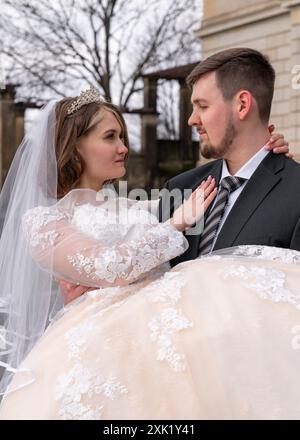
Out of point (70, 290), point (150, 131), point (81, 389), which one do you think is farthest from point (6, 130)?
point (81, 389)

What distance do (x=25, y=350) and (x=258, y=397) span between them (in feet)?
3.74

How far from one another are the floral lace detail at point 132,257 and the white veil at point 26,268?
1.31 feet

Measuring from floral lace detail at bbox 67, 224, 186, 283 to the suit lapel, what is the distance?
0.71 ft

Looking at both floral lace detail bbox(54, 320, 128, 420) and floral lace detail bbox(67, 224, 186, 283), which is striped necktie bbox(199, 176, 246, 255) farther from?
floral lace detail bbox(54, 320, 128, 420)

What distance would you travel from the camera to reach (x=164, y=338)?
250cm

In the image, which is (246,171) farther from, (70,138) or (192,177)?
(70,138)

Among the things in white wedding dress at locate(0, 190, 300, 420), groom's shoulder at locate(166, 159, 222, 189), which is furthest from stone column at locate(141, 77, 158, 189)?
white wedding dress at locate(0, 190, 300, 420)

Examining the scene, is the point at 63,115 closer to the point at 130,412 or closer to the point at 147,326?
the point at 147,326

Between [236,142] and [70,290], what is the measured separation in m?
0.89

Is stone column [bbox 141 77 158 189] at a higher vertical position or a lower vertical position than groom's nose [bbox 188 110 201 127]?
lower

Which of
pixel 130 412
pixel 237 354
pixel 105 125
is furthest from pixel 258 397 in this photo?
pixel 105 125

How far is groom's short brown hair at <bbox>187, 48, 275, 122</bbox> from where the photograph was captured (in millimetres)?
3100

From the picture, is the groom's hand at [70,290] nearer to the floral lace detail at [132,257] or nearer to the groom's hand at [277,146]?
the floral lace detail at [132,257]

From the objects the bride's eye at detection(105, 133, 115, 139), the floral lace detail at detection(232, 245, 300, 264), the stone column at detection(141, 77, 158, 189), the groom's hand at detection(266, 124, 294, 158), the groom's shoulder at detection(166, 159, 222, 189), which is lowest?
the stone column at detection(141, 77, 158, 189)
